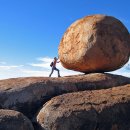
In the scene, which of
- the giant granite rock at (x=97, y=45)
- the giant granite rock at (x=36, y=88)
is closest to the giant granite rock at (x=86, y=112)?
the giant granite rock at (x=36, y=88)

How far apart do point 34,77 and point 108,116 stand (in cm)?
293

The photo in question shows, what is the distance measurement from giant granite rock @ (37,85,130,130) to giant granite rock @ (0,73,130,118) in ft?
1.97

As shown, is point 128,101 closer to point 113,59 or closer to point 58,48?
point 113,59

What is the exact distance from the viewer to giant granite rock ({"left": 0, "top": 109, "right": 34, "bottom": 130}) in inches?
402

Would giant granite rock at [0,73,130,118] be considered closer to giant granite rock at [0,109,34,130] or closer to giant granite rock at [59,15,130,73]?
giant granite rock at [59,15,130,73]

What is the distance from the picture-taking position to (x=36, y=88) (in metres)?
12.0

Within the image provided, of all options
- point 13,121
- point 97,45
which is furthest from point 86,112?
point 97,45

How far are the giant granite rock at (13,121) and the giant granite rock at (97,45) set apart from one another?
157 inches

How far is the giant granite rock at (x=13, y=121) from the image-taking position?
10.2 meters

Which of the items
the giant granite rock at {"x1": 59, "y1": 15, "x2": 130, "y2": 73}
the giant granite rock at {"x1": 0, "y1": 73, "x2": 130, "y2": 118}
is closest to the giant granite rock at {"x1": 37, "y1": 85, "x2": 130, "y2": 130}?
the giant granite rock at {"x1": 0, "y1": 73, "x2": 130, "y2": 118}

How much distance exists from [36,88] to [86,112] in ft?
5.83

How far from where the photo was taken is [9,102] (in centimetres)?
1172

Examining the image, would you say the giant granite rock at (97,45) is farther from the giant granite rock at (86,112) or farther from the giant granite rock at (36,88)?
the giant granite rock at (86,112)

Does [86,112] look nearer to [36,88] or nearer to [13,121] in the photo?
[36,88]
